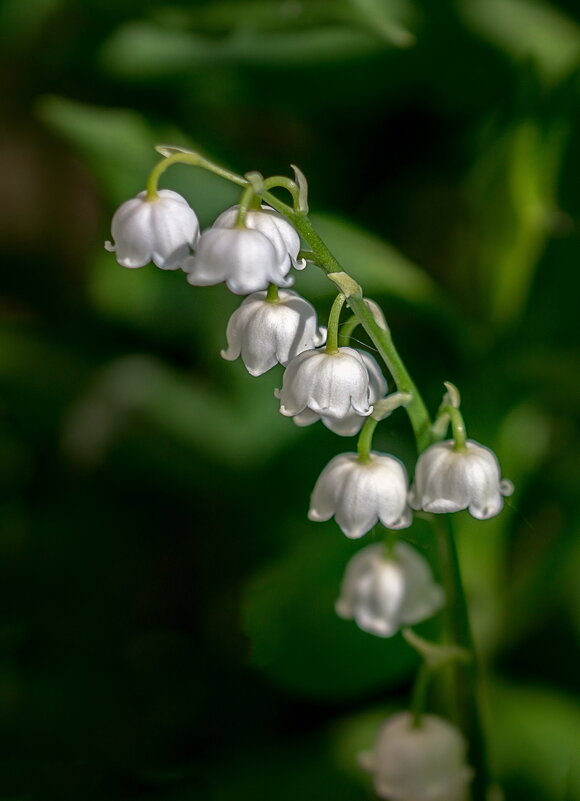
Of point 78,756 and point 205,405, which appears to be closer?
point 78,756

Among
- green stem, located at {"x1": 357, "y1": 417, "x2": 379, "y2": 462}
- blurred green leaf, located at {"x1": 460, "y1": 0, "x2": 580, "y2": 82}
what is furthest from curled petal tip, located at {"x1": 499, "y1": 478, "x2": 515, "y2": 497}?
blurred green leaf, located at {"x1": 460, "y1": 0, "x2": 580, "y2": 82}

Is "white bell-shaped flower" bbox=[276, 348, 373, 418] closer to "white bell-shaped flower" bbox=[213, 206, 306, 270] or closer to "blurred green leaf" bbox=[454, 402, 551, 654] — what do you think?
"white bell-shaped flower" bbox=[213, 206, 306, 270]

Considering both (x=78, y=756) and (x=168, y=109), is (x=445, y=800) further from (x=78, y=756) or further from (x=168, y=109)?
(x=168, y=109)

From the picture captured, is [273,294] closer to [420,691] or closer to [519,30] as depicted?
[420,691]

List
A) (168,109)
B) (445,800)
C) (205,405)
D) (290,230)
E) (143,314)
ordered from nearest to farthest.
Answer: (290,230), (445,800), (205,405), (143,314), (168,109)

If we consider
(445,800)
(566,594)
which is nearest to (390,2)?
(566,594)
